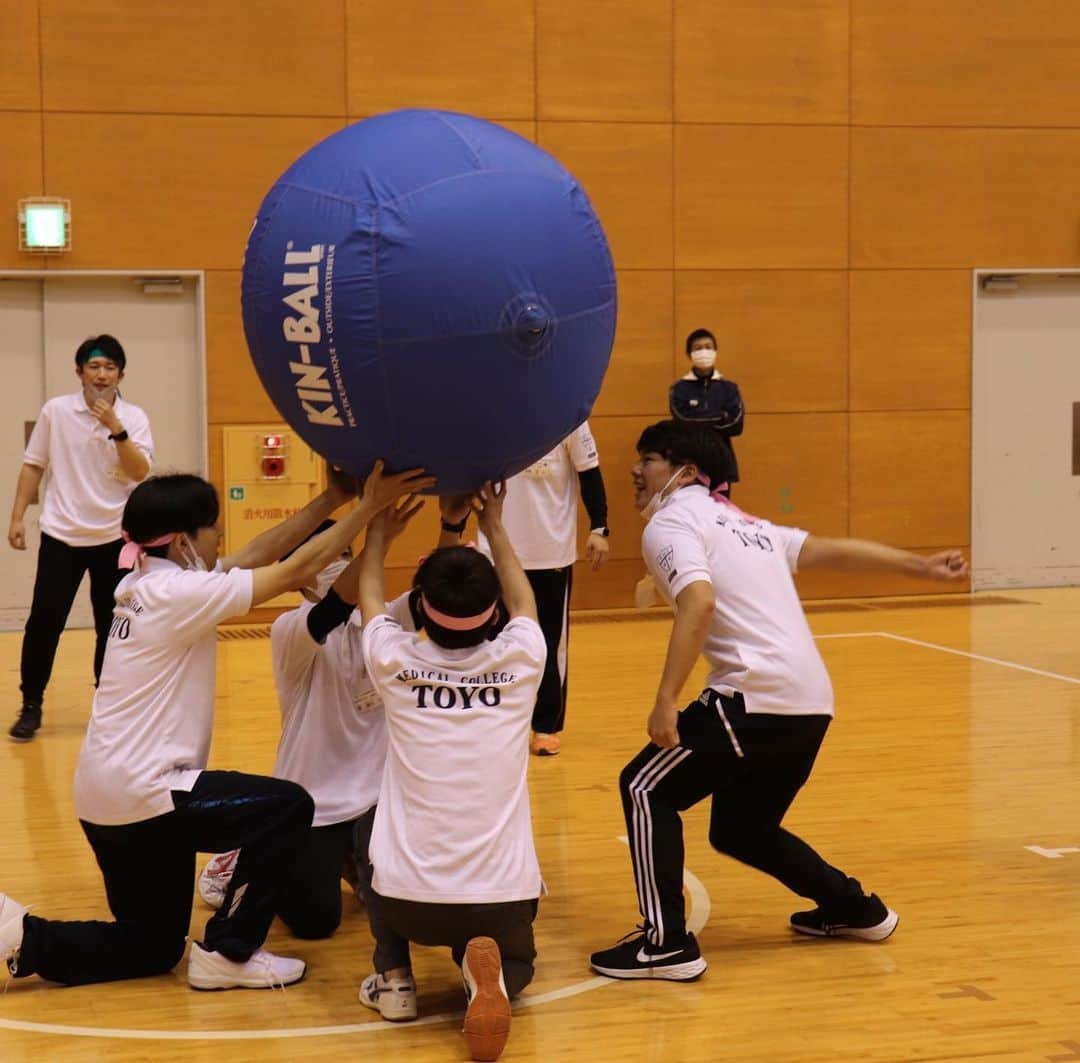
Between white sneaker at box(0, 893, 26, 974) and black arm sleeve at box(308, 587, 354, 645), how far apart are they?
882 mm

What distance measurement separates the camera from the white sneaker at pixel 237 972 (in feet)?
12.1

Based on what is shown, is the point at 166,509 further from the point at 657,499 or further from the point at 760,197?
the point at 760,197

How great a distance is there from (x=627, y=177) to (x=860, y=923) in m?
6.63

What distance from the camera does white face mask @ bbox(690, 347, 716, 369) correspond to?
9.48 metres

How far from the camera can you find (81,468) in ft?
22.0

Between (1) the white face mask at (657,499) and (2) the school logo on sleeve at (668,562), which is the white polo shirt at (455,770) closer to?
(2) the school logo on sleeve at (668,562)

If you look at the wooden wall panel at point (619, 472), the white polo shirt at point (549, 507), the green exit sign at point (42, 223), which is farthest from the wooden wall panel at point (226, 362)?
the white polo shirt at point (549, 507)

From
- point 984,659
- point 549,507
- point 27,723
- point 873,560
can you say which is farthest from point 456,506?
point 984,659

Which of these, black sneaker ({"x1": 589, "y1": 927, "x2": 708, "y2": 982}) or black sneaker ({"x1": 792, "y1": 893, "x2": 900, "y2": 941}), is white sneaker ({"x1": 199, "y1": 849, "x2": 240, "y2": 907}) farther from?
black sneaker ({"x1": 792, "y1": 893, "x2": 900, "y2": 941})

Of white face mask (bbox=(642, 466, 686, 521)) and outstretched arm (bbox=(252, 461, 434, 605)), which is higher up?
white face mask (bbox=(642, 466, 686, 521))

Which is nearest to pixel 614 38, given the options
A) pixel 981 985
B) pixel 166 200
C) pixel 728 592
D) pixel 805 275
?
pixel 805 275

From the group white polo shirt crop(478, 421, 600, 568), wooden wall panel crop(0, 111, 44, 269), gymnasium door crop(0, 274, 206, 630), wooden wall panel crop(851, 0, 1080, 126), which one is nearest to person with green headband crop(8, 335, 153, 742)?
white polo shirt crop(478, 421, 600, 568)

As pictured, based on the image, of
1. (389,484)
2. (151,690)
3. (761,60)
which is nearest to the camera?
(389,484)

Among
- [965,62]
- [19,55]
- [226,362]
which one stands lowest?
[226,362]
